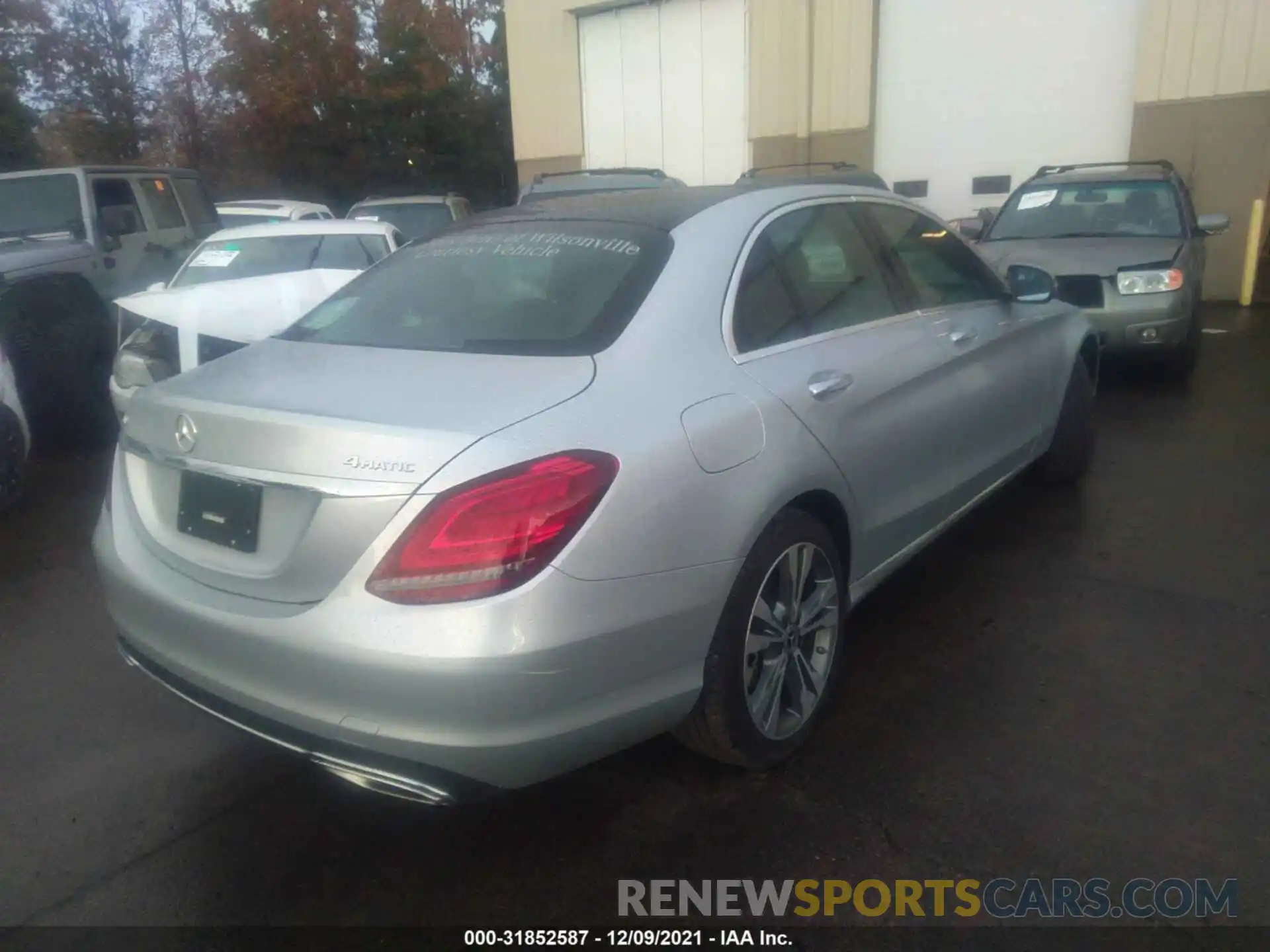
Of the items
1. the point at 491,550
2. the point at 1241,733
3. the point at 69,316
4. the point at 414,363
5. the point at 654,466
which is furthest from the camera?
the point at 69,316

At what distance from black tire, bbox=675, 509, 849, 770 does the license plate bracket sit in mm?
1153

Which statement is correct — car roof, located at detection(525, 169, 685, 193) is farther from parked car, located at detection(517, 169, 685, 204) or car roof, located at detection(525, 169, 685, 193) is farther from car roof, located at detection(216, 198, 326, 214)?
car roof, located at detection(216, 198, 326, 214)

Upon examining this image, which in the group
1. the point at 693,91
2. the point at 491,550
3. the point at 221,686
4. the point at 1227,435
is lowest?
the point at 1227,435

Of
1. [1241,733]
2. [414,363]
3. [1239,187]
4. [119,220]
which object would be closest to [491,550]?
[414,363]

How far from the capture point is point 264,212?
43.4 feet

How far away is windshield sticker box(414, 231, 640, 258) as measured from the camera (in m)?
3.17

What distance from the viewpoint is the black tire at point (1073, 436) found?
5.22 meters

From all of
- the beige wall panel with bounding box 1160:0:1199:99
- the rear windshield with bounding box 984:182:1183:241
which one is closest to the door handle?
the rear windshield with bounding box 984:182:1183:241

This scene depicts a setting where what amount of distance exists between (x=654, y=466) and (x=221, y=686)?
3.83 feet

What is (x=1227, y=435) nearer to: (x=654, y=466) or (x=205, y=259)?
(x=654, y=466)

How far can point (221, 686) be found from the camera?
2543 millimetres

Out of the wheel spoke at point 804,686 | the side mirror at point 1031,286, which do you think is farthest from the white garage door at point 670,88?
the wheel spoke at point 804,686

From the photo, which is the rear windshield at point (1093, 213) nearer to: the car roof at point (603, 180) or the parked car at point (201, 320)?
the car roof at point (603, 180)

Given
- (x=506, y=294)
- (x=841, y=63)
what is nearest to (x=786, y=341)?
(x=506, y=294)
